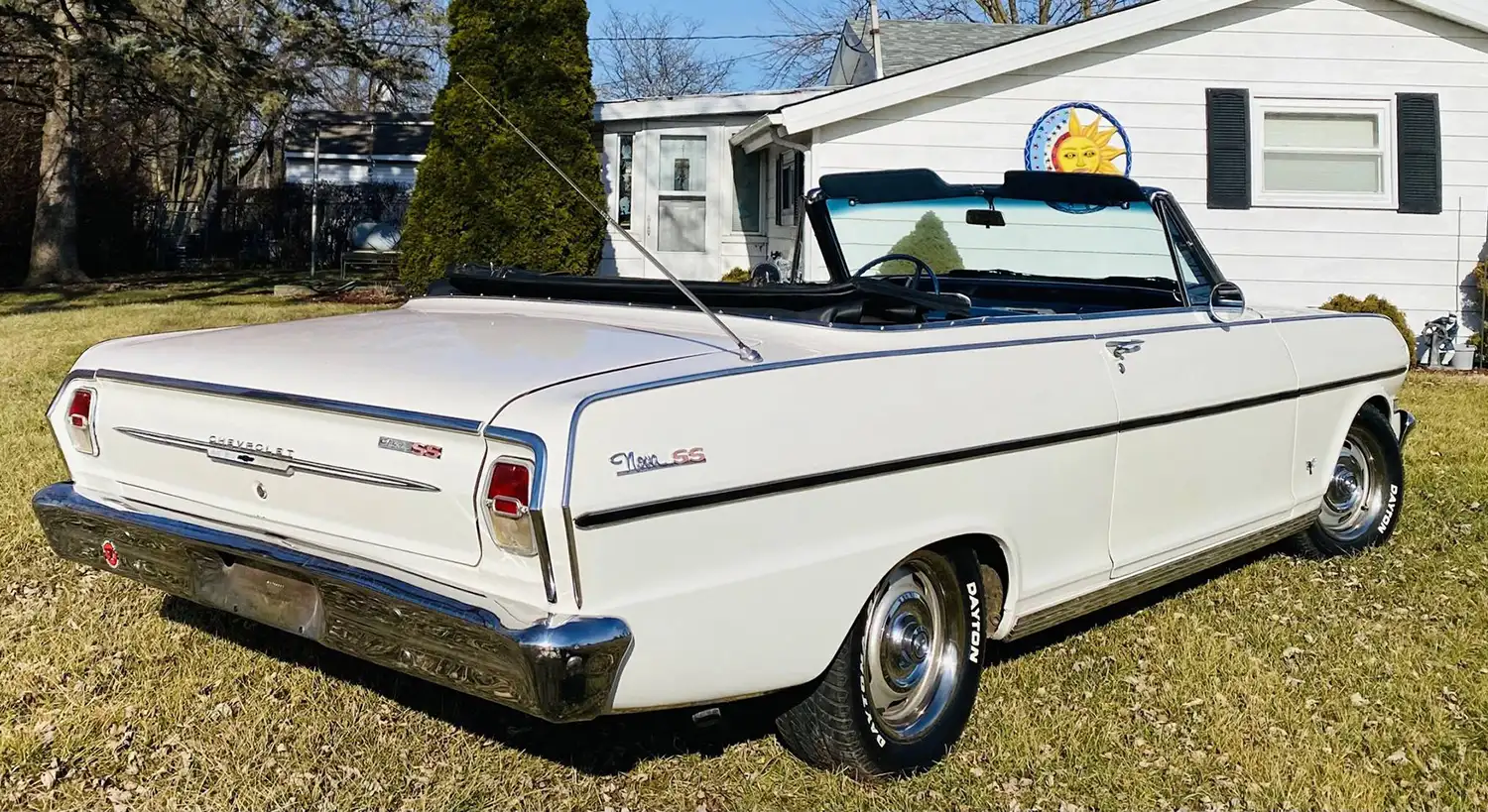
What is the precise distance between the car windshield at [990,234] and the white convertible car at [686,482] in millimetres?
493

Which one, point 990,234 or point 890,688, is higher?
point 990,234

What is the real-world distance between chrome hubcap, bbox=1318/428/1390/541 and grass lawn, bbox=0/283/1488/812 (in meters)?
0.46

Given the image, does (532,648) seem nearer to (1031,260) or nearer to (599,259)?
(1031,260)

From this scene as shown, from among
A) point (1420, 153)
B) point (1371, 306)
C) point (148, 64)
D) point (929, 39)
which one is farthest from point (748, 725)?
point (148, 64)

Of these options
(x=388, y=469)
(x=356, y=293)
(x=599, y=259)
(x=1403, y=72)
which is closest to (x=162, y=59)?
(x=356, y=293)

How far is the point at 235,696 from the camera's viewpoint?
3498 millimetres

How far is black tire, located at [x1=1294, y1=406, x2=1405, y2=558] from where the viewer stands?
5.00 m

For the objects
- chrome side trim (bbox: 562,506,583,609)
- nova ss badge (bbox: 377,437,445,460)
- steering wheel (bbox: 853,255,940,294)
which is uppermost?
steering wheel (bbox: 853,255,940,294)

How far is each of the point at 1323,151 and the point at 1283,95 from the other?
63 cm

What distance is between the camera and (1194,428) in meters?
3.78

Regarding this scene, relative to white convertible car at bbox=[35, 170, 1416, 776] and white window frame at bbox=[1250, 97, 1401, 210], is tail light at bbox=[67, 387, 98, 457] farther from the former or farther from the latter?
white window frame at bbox=[1250, 97, 1401, 210]

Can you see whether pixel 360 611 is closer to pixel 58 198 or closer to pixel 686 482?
pixel 686 482

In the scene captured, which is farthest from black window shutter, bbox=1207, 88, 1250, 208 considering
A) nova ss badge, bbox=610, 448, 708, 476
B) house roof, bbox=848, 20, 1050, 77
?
nova ss badge, bbox=610, 448, 708, 476

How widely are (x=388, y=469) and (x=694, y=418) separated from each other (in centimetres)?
65
